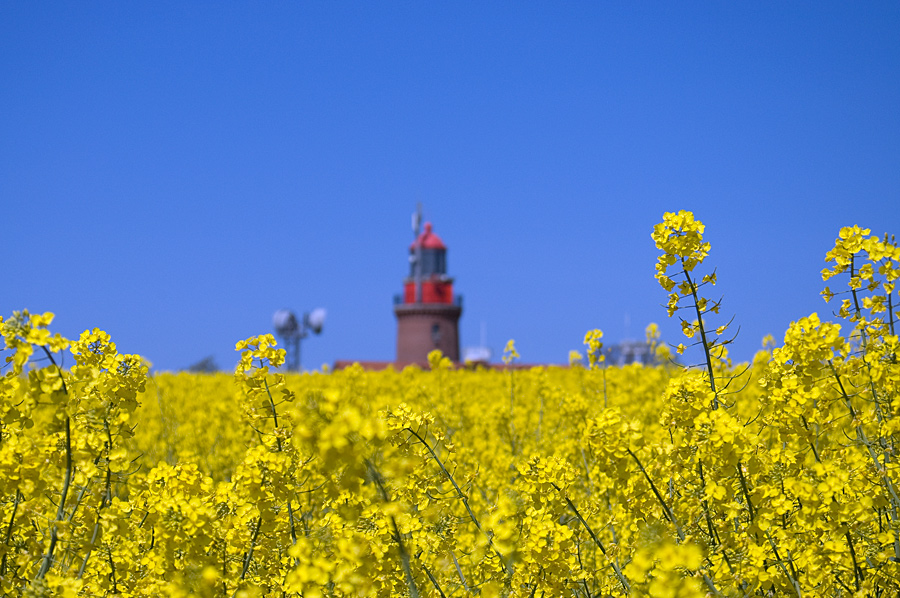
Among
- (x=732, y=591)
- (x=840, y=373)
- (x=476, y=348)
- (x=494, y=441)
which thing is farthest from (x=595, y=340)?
(x=476, y=348)

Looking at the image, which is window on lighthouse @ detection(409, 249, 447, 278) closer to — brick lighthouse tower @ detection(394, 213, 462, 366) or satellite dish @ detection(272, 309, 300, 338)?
brick lighthouse tower @ detection(394, 213, 462, 366)

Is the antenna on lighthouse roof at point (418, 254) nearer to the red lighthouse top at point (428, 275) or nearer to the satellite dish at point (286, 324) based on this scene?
the red lighthouse top at point (428, 275)

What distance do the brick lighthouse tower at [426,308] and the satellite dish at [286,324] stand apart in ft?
26.9

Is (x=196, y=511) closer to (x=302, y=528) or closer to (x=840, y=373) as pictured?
(x=302, y=528)

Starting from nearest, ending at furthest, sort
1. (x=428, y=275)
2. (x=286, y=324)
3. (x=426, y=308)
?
1. (x=426, y=308)
2. (x=428, y=275)
3. (x=286, y=324)

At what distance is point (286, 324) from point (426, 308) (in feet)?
36.0

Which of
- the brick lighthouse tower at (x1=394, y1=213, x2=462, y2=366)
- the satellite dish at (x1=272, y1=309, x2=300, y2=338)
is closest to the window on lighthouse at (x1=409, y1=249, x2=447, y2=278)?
the brick lighthouse tower at (x1=394, y1=213, x2=462, y2=366)

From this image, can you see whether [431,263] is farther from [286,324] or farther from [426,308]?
[286,324]

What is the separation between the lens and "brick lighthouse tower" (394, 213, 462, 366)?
1543 inches

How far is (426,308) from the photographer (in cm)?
3909

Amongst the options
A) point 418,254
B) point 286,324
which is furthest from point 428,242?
point 286,324

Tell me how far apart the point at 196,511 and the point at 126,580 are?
104 cm

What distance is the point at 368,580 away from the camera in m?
2.94

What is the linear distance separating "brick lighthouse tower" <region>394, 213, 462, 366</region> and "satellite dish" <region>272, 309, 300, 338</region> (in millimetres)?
8214
